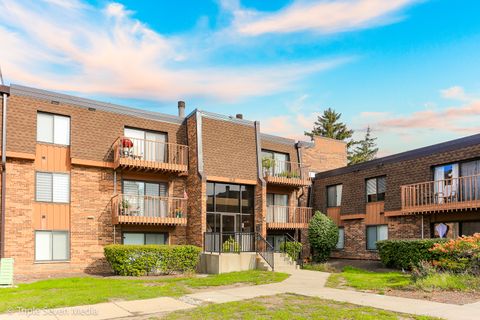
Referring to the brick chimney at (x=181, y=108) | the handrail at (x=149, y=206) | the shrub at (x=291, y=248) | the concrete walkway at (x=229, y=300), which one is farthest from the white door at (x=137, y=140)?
the concrete walkway at (x=229, y=300)

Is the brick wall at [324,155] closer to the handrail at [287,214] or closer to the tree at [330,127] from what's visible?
the handrail at [287,214]

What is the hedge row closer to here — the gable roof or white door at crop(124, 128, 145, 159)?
the gable roof

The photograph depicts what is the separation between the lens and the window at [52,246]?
18250 millimetres

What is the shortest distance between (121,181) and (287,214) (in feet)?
31.0

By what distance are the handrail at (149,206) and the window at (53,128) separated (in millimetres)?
3420

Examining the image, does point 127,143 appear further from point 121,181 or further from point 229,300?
point 229,300

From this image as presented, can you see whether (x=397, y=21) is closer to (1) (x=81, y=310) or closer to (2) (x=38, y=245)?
(1) (x=81, y=310)

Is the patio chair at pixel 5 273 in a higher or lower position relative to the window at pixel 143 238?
lower

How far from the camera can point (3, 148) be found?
17531mm

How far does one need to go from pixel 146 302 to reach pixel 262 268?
371 inches

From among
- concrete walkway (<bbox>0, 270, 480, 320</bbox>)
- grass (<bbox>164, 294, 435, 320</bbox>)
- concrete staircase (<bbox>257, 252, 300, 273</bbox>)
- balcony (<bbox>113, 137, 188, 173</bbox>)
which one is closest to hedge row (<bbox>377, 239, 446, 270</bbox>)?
concrete staircase (<bbox>257, 252, 300, 273</bbox>)

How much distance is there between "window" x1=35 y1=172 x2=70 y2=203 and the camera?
61.2 ft

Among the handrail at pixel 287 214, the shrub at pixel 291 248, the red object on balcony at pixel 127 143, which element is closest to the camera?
the red object on balcony at pixel 127 143

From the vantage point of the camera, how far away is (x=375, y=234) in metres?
24.1
